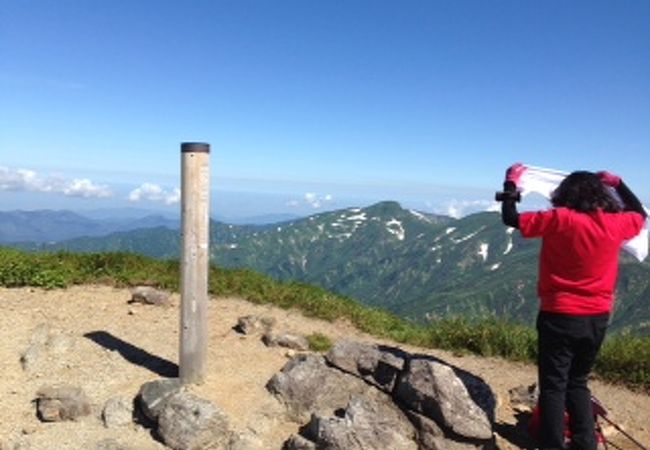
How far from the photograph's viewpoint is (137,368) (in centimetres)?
901

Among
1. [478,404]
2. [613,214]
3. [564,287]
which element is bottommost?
[478,404]

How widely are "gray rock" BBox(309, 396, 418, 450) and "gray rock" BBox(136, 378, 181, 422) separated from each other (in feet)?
6.37

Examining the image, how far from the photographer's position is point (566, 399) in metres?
6.95

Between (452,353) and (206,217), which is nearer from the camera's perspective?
(206,217)

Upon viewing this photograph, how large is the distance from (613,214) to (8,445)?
7389 millimetres

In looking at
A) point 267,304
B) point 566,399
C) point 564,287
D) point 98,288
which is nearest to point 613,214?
point 564,287

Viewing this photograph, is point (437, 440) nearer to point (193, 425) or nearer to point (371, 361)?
point (371, 361)

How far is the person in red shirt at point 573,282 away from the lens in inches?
253

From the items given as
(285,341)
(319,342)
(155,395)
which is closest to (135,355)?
(155,395)

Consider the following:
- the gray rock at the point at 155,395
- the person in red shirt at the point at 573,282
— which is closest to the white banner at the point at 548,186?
the person in red shirt at the point at 573,282

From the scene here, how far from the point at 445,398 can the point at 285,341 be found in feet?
12.0

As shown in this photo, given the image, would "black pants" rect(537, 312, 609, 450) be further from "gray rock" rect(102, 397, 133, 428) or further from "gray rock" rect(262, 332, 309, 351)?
"gray rock" rect(102, 397, 133, 428)

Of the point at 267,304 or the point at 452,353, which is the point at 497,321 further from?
the point at 267,304

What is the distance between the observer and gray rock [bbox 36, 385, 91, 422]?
7.72m
